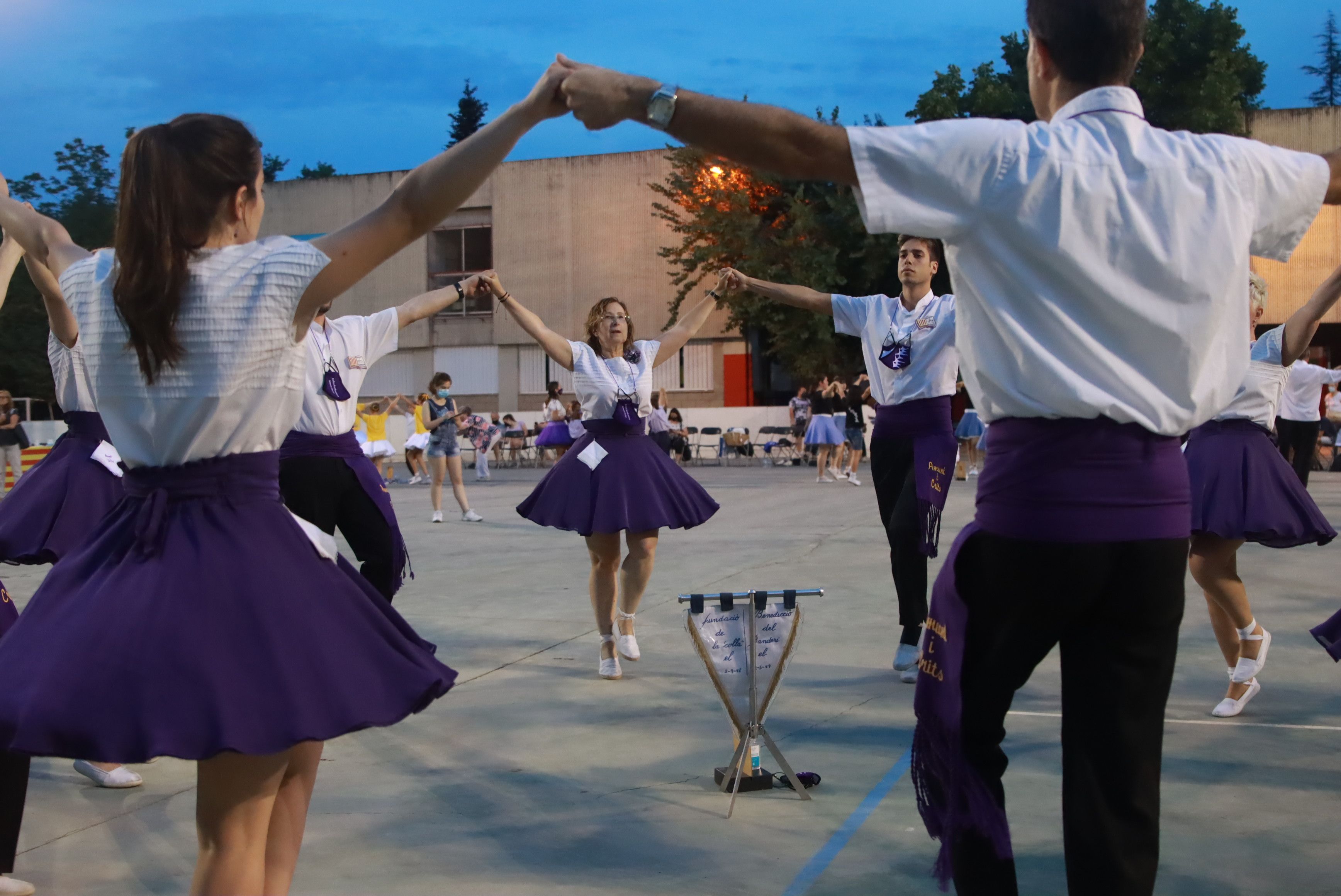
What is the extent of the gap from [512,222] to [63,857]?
3577 centimetres

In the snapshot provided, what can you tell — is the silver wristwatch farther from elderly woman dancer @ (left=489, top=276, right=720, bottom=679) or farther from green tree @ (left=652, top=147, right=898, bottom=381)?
green tree @ (left=652, top=147, right=898, bottom=381)

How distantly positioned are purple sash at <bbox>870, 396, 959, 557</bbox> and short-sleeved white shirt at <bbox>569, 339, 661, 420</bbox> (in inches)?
50.2

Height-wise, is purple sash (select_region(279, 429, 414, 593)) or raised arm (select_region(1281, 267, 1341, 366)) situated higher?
raised arm (select_region(1281, 267, 1341, 366))

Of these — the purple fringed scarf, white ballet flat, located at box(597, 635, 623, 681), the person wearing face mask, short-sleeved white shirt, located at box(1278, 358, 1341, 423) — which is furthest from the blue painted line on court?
the person wearing face mask

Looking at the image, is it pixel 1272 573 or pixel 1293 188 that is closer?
pixel 1293 188

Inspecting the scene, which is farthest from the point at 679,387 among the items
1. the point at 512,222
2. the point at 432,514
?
the point at 432,514

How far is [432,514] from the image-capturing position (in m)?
16.8

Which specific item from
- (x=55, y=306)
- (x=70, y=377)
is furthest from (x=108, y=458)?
(x=55, y=306)

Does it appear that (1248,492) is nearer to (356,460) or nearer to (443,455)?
(356,460)

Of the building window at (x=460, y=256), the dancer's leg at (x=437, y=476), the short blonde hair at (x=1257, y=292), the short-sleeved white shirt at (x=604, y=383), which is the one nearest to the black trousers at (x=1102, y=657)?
the short blonde hair at (x=1257, y=292)

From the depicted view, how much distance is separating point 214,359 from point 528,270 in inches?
1445

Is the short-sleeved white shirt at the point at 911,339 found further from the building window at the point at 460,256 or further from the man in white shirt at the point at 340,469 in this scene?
the building window at the point at 460,256

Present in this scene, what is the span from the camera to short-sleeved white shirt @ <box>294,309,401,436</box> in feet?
19.1

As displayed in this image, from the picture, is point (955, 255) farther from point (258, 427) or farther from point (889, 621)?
point (889, 621)
